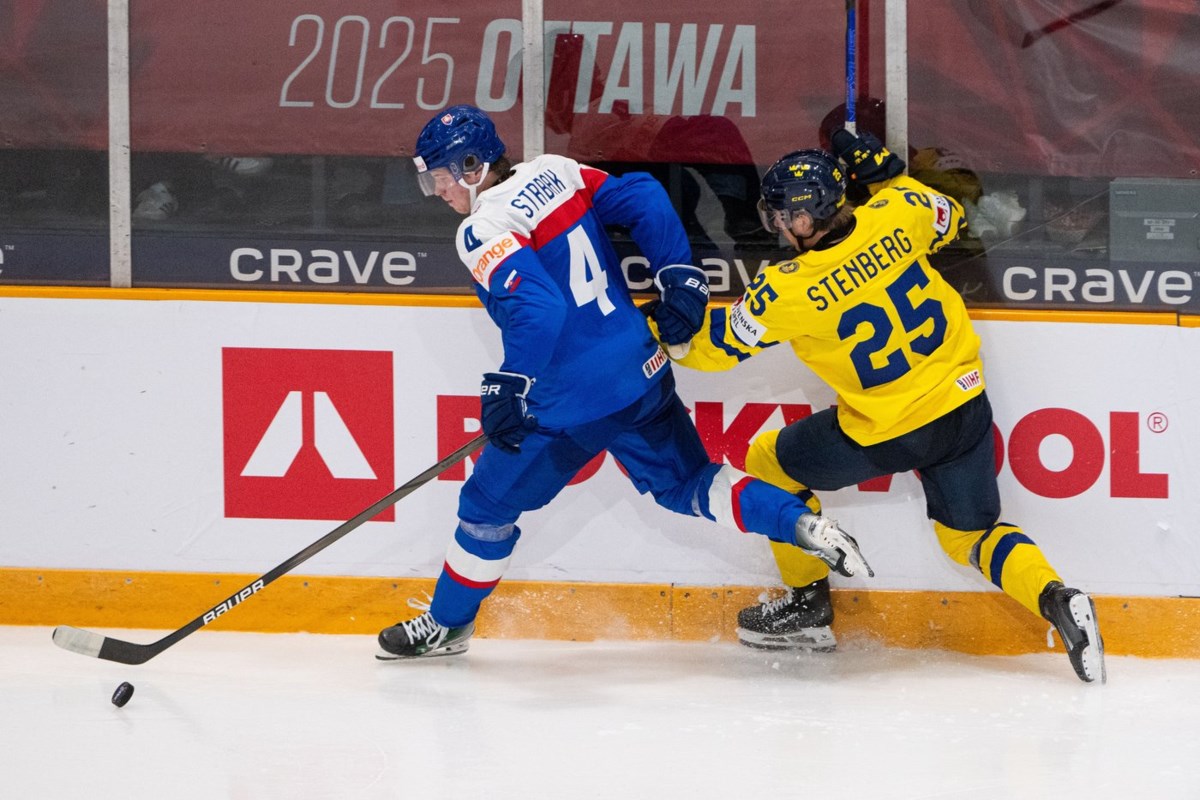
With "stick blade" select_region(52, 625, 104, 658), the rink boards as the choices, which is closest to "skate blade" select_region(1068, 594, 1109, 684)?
the rink boards

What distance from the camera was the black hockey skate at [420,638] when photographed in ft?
11.5

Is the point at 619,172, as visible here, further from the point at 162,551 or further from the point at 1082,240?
the point at 162,551

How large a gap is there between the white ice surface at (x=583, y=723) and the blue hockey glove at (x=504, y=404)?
0.63m

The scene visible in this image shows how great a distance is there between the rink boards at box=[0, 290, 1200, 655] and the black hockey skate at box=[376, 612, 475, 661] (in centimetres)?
23

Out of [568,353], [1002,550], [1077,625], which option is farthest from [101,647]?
[1077,625]

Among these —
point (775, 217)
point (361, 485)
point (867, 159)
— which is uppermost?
point (867, 159)

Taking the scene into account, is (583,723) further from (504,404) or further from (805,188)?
→ (805,188)

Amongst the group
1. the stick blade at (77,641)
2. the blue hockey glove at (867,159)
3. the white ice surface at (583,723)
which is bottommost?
the white ice surface at (583,723)

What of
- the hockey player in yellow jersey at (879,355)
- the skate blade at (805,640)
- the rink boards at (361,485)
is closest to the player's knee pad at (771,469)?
the hockey player in yellow jersey at (879,355)

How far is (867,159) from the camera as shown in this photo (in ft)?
11.3

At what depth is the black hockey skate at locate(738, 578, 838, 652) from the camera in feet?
11.7

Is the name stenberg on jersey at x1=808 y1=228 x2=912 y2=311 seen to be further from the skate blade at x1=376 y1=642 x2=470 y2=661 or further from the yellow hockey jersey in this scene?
the skate blade at x1=376 y1=642 x2=470 y2=661

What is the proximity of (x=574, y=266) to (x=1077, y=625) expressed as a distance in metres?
1.38

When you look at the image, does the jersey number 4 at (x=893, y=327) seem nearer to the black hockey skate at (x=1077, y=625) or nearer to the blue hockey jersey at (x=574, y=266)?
the blue hockey jersey at (x=574, y=266)
